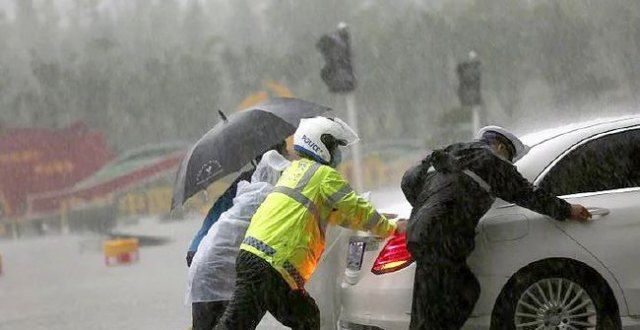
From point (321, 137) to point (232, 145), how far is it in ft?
2.79

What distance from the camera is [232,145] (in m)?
4.64

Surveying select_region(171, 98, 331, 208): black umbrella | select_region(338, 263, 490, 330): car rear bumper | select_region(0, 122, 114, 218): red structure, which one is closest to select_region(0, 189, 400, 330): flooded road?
select_region(338, 263, 490, 330): car rear bumper

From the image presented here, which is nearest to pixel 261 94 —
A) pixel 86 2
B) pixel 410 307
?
pixel 86 2

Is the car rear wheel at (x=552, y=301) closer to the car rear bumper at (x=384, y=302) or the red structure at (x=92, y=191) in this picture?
the car rear bumper at (x=384, y=302)

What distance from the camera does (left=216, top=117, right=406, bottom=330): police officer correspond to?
3742 millimetres

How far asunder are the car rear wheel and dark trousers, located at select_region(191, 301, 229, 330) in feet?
4.04

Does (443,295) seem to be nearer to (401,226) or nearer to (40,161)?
(401,226)

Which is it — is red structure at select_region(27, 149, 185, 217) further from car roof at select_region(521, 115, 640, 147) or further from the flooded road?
car roof at select_region(521, 115, 640, 147)

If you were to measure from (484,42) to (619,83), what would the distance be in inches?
184

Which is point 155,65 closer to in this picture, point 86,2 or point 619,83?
point 86,2

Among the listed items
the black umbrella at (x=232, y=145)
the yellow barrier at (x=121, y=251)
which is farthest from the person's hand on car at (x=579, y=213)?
the yellow barrier at (x=121, y=251)

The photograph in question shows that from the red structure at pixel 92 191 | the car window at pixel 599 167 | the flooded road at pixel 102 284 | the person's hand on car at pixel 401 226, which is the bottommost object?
the flooded road at pixel 102 284

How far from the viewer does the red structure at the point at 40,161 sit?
21.8 m

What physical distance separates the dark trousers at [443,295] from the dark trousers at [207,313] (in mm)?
900
